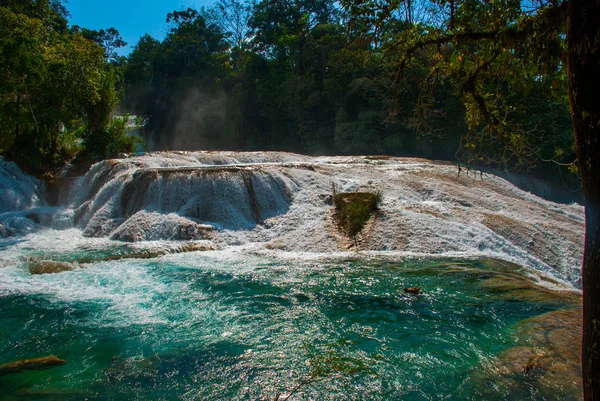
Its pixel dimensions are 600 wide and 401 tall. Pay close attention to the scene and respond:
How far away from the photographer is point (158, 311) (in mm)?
5156

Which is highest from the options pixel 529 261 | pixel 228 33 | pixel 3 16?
pixel 228 33

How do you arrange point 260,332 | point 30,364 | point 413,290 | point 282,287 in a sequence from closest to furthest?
point 30,364 → point 260,332 → point 413,290 → point 282,287

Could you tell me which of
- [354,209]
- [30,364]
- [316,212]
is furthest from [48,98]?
[30,364]

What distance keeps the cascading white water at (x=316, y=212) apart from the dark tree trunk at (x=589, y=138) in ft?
20.0

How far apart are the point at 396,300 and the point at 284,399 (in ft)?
8.31

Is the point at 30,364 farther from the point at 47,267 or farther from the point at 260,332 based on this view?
the point at 47,267

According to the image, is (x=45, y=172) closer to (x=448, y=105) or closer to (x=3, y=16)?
(x=3, y=16)

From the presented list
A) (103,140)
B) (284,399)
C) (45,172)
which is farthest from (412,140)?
(284,399)

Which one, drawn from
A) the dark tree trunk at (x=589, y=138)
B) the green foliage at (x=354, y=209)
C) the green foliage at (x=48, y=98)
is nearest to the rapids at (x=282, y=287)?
the green foliage at (x=354, y=209)

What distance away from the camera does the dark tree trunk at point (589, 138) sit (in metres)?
1.70

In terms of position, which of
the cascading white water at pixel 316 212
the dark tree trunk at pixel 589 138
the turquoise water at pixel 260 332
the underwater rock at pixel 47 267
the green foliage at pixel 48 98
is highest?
the green foliage at pixel 48 98

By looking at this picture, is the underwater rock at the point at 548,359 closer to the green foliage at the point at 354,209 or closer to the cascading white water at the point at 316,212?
the cascading white water at the point at 316,212

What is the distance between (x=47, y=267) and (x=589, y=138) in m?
7.34

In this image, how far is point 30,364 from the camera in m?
3.80
